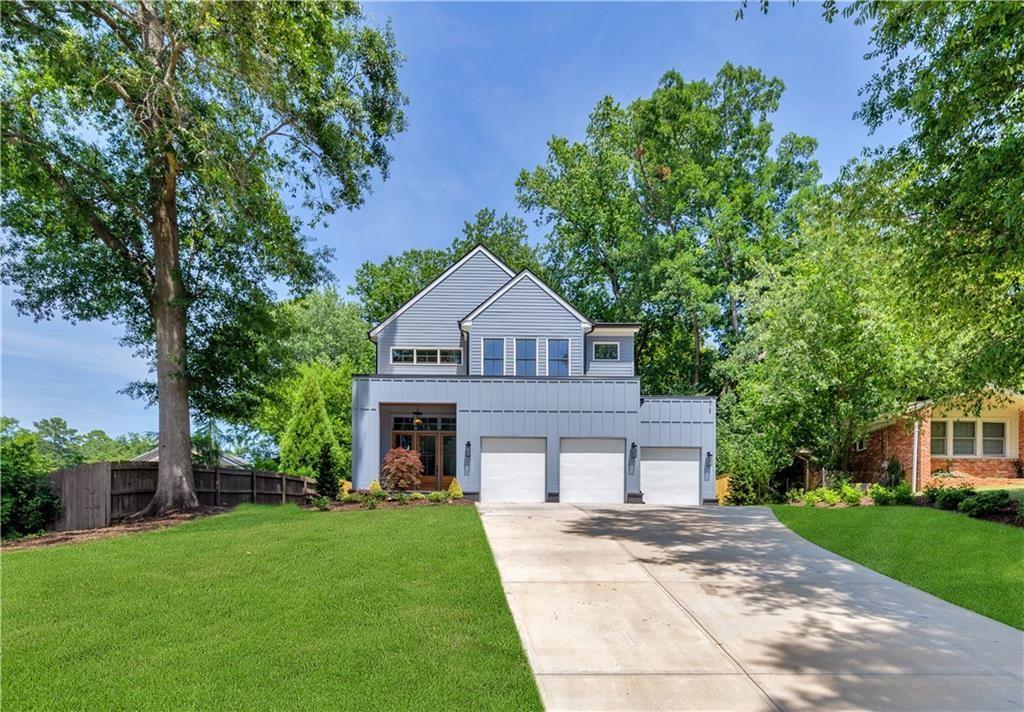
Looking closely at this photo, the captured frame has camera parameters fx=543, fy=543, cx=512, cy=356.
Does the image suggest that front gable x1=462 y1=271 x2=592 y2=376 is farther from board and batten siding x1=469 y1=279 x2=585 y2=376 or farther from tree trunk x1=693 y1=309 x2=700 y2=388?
tree trunk x1=693 y1=309 x2=700 y2=388

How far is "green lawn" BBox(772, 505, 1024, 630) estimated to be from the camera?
6.44 m

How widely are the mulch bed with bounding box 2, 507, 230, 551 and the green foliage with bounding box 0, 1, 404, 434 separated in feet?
8.62

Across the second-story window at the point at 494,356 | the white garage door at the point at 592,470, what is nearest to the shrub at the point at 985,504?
the white garage door at the point at 592,470

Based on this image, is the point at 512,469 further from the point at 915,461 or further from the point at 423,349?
the point at 915,461

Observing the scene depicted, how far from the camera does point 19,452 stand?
38.6ft

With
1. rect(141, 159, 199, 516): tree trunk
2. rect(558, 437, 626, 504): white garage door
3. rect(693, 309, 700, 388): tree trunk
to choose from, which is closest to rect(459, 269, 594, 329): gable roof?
rect(558, 437, 626, 504): white garage door

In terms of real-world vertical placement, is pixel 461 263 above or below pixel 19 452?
Result: above

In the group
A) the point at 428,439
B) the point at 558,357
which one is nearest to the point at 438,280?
the point at 558,357

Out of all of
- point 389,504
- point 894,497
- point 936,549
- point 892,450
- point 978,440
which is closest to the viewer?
point 936,549

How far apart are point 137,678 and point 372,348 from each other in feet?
112

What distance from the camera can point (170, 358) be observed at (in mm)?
13266

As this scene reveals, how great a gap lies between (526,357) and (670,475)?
6.41 m

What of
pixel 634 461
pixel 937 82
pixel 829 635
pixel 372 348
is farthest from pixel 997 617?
pixel 372 348

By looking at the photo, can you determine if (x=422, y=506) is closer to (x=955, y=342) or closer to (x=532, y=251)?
(x=955, y=342)
